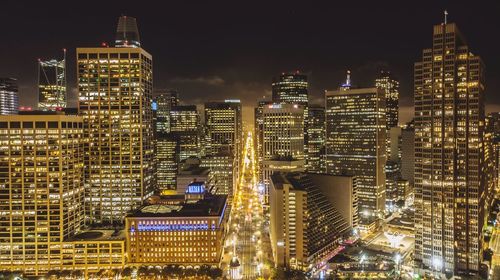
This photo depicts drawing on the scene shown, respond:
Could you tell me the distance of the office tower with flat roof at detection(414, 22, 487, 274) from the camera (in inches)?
5044

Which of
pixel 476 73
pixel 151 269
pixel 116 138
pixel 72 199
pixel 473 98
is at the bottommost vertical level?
pixel 151 269

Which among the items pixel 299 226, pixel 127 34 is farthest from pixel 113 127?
pixel 299 226

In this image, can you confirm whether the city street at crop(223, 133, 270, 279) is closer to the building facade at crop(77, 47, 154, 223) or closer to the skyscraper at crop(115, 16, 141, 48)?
the building facade at crop(77, 47, 154, 223)

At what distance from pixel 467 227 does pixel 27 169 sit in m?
148

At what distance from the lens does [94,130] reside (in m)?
174

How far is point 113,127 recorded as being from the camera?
570 ft

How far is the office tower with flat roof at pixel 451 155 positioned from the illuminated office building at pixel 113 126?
112 m

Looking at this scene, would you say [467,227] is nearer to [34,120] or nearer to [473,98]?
[473,98]

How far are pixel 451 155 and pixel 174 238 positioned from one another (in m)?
98.0

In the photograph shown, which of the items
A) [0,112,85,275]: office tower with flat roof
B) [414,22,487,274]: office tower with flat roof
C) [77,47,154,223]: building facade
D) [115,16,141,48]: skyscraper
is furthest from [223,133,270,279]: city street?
[115,16,141,48]: skyscraper

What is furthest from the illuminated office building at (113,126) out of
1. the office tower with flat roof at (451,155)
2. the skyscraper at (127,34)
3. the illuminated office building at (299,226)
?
the office tower with flat roof at (451,155)

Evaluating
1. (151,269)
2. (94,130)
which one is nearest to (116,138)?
(94,130)

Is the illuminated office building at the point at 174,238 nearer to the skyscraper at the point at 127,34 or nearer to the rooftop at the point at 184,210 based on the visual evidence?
the rooftop at the point at 184,210

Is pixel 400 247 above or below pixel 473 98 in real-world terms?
below
